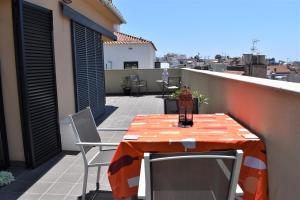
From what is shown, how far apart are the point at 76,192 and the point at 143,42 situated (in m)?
22.8

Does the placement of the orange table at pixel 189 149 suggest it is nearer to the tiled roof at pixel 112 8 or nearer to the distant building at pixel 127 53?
the tiled roof at pixel 112 8

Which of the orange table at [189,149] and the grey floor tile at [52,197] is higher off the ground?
the orange table at [189,149]

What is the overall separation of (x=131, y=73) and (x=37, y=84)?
10.2 meters

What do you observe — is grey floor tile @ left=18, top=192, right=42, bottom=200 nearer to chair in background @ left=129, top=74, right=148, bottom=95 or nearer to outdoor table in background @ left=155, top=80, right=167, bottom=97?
outdoor table in background @ left=155, top=80, right=167, bottom=97

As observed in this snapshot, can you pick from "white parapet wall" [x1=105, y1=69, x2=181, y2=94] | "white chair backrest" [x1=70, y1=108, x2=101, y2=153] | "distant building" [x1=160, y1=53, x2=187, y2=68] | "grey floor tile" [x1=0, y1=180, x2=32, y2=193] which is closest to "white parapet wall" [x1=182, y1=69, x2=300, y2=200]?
"white chair backrest" [x1=70, y1=108, x2=101, y2=153]

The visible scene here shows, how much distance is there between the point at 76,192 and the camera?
3.43 metres

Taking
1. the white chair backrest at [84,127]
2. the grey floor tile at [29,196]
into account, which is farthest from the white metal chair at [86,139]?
the grey floor tile at [29,196]

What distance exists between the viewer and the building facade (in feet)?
13.0

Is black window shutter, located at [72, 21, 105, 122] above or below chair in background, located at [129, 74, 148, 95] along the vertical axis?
above

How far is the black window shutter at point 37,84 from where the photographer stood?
4.00 meters

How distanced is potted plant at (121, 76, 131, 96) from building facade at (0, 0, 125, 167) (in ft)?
25.0

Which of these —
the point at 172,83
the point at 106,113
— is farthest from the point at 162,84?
the point at 106,113

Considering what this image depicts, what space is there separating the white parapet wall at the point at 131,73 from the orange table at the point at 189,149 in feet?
38.4

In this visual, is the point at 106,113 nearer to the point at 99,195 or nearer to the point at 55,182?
the point at 55,182
